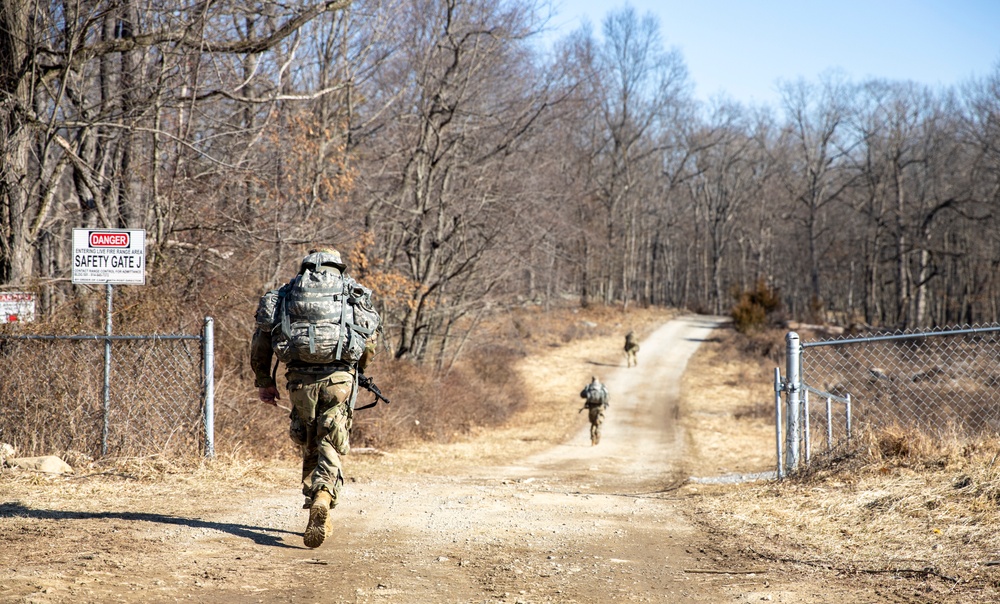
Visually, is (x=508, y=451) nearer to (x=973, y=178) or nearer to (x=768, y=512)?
(x=768, y=512)

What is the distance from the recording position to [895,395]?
12.9 meters

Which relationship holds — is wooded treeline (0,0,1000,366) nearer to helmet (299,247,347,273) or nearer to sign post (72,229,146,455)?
sign post (72,229,146,455)

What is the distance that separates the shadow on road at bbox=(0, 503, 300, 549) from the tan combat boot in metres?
0.36

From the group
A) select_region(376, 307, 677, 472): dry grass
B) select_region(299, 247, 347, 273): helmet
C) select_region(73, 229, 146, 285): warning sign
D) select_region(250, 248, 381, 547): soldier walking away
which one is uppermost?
select_region(73, 229, 146, 285): warning sign

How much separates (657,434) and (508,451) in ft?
19.3

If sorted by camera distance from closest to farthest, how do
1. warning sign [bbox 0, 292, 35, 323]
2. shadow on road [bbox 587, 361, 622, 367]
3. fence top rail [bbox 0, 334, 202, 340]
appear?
fence top rail [bbox 0, 334, 202, 340] < warning sign [bbox 0, 292, 35, 323] < shadow on road [bbox 587, 361, 622, 367]

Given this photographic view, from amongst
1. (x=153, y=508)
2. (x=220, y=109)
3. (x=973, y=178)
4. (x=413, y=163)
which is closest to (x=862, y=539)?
(x=153, y=508)

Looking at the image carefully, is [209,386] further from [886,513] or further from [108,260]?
[886,513]

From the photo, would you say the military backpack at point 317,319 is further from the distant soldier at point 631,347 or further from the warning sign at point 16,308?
the distant soldier at point 631,347

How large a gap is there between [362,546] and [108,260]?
16.1ft

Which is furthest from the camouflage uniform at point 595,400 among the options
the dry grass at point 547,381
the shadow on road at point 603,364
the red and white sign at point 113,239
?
the shadow on road at point 603,364

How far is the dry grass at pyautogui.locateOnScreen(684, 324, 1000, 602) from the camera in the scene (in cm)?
501

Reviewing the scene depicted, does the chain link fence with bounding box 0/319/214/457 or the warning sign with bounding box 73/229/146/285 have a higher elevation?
the warning sign with bounding box 73/229/146/285

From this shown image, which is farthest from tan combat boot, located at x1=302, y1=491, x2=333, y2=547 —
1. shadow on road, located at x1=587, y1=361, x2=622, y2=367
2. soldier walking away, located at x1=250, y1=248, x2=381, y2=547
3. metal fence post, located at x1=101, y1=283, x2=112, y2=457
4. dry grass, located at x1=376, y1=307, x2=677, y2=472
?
shadow on road, located at x1=587, y1=361, x2=622, y2=367
